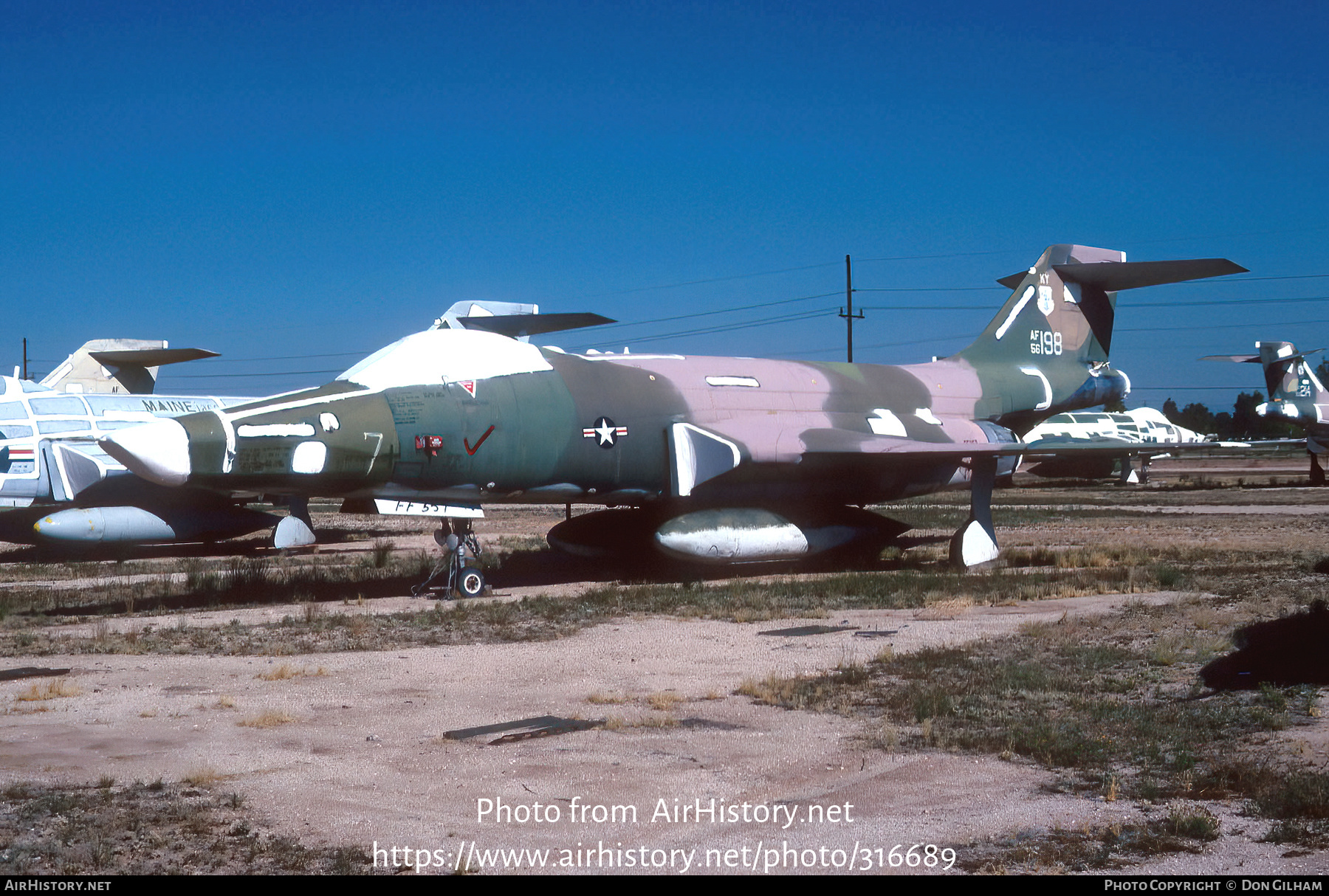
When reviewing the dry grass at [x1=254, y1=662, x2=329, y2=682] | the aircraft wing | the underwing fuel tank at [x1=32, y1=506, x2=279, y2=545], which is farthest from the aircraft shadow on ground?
the underwing fuel tank at [x1=32, y1=506, x2=279, y2=545]

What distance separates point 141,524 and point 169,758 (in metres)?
13.6

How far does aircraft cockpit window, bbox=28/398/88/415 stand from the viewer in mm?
18844

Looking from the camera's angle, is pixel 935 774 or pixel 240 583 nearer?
pixel 935 774

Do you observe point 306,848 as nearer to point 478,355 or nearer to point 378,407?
point 378,407

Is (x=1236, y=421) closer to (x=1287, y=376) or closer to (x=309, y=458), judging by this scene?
(x=1287, y=376)

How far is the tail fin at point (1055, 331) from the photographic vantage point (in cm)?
1995

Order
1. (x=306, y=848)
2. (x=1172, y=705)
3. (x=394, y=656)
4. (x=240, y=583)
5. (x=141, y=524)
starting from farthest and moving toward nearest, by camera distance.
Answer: (x=141, y=524)
(x=240, y=583)
(x=394, y=656)
(x=1172, y=705)
(x=306, y=848)

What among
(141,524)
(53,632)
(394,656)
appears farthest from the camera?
(141,524)

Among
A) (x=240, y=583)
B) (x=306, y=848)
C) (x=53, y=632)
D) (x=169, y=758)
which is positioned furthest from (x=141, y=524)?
(x=306, y=848)

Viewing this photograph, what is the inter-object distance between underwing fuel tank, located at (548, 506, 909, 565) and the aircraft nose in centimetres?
565

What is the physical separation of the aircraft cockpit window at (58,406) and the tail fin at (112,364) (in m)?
5.91

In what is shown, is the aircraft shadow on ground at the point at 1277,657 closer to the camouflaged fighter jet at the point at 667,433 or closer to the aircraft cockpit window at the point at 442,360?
the camouflaged fighter jet at the point at 667,433

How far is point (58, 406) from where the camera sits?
62.7 ft

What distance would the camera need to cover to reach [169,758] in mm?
6371
